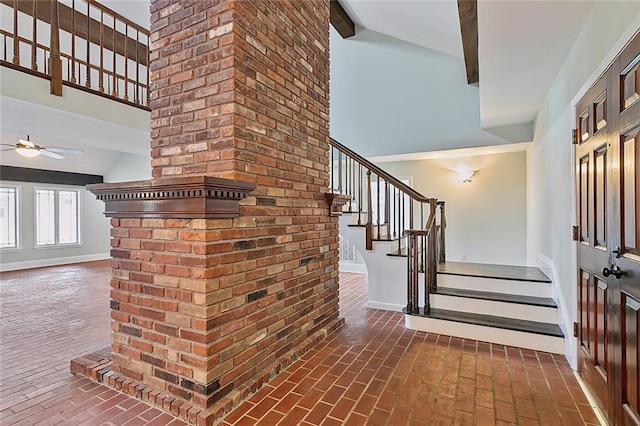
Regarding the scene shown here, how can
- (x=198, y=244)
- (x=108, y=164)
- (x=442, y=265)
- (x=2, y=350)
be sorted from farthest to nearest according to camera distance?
(x=108, y=164)
(x=442, y=265)
(x=2, y=350)
(x=198, y=244)

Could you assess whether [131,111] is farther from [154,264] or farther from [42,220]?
[42,220]

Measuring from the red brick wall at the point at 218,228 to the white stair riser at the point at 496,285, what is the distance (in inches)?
75.9

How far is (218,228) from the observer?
1910 mm

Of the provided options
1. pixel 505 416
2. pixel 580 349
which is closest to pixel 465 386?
pixel 505 416

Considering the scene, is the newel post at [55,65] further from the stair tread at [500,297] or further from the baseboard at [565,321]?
the baseboard at [565,321]

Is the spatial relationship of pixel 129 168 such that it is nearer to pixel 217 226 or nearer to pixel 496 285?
pixel 217 226

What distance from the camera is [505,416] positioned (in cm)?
190

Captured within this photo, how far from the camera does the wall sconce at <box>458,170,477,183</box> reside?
19.7 feet

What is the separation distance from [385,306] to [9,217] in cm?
883

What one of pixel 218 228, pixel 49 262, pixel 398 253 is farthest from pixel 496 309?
pixel 49 262

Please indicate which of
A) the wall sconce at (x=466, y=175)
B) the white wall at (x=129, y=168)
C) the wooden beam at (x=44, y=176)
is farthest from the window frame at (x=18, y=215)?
the wall sconce at (x=466, y=175)

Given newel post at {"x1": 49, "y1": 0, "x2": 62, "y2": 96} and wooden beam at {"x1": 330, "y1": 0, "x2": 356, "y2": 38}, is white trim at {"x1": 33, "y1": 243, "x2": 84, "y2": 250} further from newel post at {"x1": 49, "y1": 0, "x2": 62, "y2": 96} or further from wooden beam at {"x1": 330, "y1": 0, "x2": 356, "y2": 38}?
wooden beam at {"x1": 330, "y1": 0, "x2": 356, "y2": 38}

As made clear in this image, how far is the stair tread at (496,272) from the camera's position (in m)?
3.43

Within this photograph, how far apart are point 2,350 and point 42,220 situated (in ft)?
22.6
